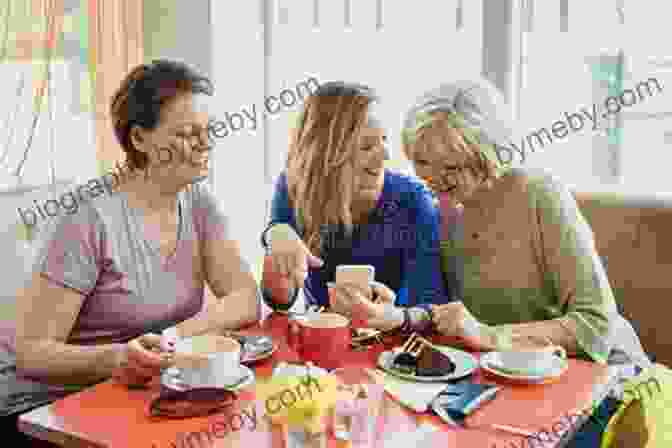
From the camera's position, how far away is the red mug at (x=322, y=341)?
1.55m

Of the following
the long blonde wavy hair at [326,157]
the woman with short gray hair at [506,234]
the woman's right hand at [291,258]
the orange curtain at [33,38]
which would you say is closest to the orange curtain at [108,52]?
the orange curtain at [33,38]

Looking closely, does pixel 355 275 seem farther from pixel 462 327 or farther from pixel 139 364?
pixel 139 364

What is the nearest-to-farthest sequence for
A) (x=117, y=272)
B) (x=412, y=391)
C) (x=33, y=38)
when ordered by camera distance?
(x=412, y=391) < (x=117, y=272) < (x=33, y=38)

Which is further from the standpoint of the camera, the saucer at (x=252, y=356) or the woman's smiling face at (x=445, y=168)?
the woman's smiling face at (x=445, y=168)

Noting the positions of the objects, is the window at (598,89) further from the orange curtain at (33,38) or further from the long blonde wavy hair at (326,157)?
the orange curtain at (33,38)

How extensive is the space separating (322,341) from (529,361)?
0.39 metres


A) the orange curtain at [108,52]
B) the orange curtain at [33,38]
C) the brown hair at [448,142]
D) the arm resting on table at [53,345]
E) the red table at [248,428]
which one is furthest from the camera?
the orange curtain at [108,52]

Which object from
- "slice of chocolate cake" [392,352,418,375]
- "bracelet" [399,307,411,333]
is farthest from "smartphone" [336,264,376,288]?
"slice of chocolate cake" [392,352,418,375]

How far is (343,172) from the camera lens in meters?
2.15

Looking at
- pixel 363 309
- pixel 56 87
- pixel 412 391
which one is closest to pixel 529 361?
pixel 412 391

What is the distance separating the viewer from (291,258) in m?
2.02

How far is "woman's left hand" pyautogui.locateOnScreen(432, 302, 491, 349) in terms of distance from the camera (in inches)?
66.3

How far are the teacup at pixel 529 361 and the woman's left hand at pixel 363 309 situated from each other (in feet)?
0.86

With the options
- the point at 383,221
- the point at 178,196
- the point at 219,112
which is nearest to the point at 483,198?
the point at 383,221
